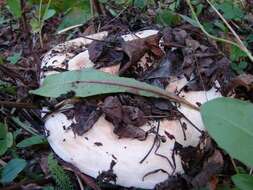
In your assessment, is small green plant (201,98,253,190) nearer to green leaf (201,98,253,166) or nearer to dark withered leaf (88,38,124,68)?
green leaf (201,98,253,166)

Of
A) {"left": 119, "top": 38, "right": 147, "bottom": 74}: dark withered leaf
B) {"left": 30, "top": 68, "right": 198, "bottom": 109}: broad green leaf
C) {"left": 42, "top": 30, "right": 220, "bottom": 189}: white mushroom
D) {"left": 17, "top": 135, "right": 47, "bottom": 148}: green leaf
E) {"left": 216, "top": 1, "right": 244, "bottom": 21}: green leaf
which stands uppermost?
{"left": 119, "top": 38, "right": 147, "bottom": 74}: dark withered leaf

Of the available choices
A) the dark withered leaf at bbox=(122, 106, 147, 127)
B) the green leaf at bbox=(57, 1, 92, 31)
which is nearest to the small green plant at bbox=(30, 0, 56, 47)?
the green leaf at bbox=(57, 1, 92, 31)

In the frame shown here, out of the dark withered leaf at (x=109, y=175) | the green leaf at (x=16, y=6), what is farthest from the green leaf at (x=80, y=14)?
the dark withered leaf at (x=109, y=175)

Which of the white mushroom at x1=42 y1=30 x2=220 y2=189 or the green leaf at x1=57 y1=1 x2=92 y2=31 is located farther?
the green leaf at x1=57 y1=1 x2=92 y2=31

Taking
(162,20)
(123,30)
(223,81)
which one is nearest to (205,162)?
(223,81)

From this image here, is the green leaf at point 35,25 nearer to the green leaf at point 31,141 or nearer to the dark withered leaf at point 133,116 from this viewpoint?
the green leaf at point 31,141

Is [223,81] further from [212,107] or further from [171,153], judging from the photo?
[212,107]
